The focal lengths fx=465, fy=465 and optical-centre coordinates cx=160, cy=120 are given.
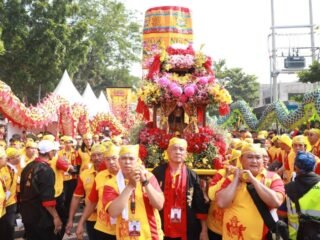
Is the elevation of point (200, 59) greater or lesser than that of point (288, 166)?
greater

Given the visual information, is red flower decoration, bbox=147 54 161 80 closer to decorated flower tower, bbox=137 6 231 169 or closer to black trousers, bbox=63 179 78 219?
decorated flower tower, bbox=137 6 231 169

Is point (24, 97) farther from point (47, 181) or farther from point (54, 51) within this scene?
point (47, 181)

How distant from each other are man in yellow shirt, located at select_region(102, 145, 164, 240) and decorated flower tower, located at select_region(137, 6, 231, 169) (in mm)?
3091

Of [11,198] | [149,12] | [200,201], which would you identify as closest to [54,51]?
[149,12]

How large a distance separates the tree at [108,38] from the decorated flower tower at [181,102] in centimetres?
3116

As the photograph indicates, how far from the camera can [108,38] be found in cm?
4025

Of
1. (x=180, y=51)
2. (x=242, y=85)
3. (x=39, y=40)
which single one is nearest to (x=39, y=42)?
(x=39, y=40)

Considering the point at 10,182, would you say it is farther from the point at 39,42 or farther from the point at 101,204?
the point at 39,42

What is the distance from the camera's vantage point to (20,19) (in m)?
26.6

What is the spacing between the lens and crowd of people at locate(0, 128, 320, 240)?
141 inches

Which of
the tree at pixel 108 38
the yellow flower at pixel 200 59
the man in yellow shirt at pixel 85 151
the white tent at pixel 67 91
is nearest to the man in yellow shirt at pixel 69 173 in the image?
the man in yellow shirt at pixel 85 151

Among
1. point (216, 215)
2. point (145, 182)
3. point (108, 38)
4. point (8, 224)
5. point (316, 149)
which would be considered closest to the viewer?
point (145, 182)

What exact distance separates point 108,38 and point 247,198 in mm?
37608

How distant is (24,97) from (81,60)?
19.8 feet
